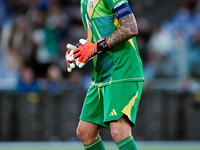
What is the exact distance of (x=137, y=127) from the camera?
9.88m

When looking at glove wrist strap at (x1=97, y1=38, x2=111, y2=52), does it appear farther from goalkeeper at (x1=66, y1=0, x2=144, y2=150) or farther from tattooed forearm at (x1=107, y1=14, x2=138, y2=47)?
tattooed forearm at (x1=107, y1=14, x2=138, y2=47)

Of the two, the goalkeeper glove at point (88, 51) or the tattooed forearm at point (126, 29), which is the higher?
the tattooed forearm at point (126, 29)

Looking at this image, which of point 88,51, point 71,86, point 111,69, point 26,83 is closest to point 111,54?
point 111,69

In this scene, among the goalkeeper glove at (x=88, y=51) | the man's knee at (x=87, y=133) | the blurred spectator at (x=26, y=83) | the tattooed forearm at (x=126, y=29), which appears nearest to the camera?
the tattooed forearm at (x=126, y=29)

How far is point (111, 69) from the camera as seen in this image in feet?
14.0

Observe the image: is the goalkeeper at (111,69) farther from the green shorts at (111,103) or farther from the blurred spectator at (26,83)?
the blurred spectator at (26,83)

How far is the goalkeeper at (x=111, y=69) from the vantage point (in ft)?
13.3

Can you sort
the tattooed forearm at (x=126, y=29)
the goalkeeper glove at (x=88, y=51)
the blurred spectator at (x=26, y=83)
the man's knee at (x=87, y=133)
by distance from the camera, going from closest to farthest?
1. the tattooed forearm at (x=126, y=29)
2. the goalkeeper glove at (x=88, y=51)
3. the man's knee at (x=87, y=133)
4. the blurred spectator at (x=26, y=83)

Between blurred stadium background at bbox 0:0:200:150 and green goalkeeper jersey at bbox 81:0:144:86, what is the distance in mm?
4857

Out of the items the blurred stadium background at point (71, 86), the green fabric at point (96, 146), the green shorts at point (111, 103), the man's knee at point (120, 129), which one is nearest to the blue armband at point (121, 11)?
the green shorts at point (111, 103)

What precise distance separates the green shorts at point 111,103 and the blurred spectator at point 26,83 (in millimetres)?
5675

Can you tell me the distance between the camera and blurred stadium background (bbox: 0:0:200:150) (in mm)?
9938

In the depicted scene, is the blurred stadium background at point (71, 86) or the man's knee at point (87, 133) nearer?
the man's knee at point (87, 133)

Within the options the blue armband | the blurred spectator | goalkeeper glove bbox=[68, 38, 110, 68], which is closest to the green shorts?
goalkeeper glove bbox=[68, 38, 110, 68]
